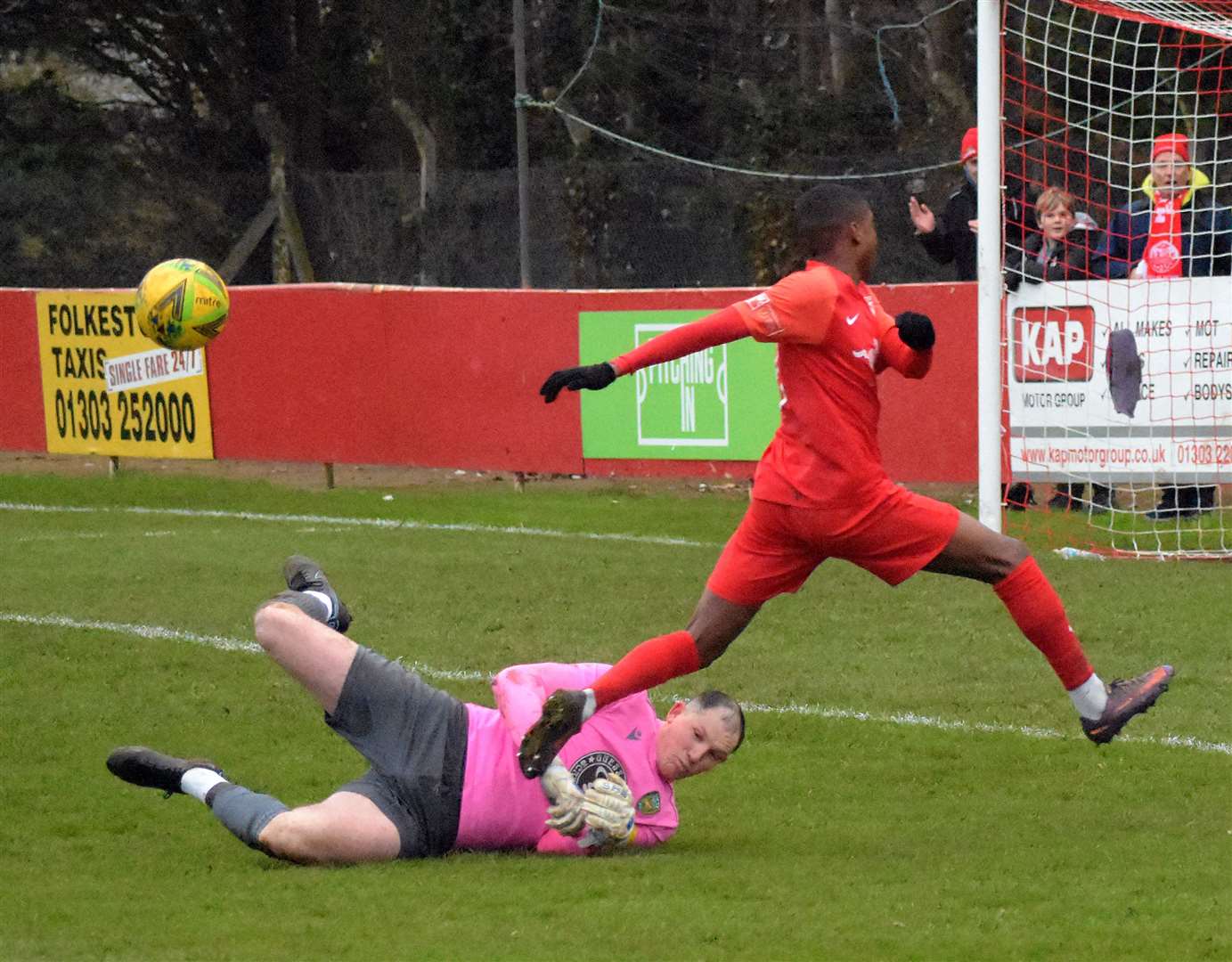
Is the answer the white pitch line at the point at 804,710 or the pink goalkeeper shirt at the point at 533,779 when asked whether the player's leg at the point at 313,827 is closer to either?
the pink goalkeeper shirt at the point at 533,779

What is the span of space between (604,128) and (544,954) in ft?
69.8

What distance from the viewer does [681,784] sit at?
23.3 ft

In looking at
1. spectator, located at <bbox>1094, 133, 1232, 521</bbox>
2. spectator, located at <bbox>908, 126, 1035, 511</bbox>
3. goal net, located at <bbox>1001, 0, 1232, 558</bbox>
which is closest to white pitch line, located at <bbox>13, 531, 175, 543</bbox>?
spectator, located at <bbox>908, 126, 1035, 511</bbox>

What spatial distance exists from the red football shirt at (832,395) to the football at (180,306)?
4.33 metres

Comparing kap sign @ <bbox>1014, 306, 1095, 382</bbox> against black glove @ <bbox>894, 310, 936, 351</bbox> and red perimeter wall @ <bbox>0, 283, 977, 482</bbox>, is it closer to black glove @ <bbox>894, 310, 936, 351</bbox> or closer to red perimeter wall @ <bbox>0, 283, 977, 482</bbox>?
red perimeter wall @ <bbox>0, 283, 977, 482</bbox>

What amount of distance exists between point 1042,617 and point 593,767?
1.64m

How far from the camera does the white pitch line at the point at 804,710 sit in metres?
7.55

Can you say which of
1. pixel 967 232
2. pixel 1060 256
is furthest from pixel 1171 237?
pixel 967 232

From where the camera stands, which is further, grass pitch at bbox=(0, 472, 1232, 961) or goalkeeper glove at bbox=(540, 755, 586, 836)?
goalkeeper glove at bbox=(540, 755, 586, 836)

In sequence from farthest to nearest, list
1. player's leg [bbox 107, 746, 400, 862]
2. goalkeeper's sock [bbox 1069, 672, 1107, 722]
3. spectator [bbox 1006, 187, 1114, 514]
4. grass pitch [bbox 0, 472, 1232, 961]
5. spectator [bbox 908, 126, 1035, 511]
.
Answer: spectator [bbox 908, 126, 1035, 511], spectator [bbox 1006, 187, 1114, 514], goalkeeper's sock [bbox 1069, 672, 1107, 722], player's leg [bbox 107, 746, 400, 862], grass pitch [bbox 0, 472, 1232, 961]

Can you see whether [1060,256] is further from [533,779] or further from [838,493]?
[533,779]

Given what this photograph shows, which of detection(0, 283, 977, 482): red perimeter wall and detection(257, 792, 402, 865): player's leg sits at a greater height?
detection(0, 283, 977, 482): red perimeter wall

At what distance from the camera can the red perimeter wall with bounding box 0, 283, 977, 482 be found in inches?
590

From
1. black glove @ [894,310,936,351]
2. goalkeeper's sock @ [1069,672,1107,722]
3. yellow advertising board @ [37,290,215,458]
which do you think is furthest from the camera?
yellow advertising board @ [37,290,215,458]
